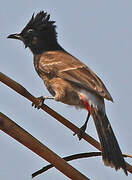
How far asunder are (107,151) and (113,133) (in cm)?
36

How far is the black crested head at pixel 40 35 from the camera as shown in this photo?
18.4 feet

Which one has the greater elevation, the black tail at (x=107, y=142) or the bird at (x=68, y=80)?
the bird at (x=68, y=80)

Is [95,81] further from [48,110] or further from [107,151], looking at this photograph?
[48,110]

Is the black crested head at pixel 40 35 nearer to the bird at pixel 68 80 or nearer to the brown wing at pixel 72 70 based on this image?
the bird at pixel 68 80

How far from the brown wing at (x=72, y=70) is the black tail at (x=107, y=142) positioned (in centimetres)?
20

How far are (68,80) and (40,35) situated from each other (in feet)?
4.99

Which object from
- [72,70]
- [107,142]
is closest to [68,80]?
[72,70]

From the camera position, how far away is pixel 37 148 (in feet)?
6.01

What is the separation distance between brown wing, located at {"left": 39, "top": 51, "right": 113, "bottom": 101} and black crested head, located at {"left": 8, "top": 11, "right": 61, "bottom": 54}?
1.03 feet

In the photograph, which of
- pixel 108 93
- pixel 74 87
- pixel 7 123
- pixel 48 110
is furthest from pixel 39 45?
pixel 7 123

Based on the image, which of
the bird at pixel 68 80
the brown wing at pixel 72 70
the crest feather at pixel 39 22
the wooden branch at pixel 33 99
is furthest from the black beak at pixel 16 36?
the wooden branch at pixel 33 99

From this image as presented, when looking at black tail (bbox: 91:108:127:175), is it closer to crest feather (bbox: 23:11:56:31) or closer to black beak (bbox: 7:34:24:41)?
black beak (bbox: 7:34:24:41)

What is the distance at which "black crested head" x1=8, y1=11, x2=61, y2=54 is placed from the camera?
561 cm

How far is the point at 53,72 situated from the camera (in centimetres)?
479
